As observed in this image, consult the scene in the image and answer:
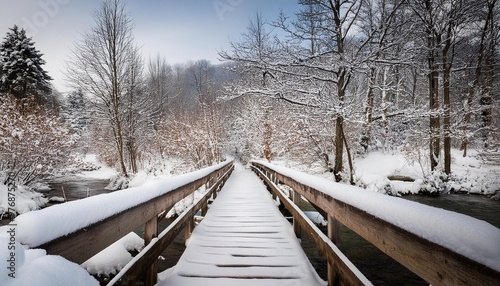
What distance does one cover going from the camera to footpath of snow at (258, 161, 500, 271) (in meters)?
0.85

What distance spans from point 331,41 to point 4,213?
1344cm

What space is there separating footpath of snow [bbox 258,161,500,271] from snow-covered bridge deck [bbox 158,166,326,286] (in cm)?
146

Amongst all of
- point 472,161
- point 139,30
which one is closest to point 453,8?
point 472,161

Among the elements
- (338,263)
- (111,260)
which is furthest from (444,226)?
(111,260)

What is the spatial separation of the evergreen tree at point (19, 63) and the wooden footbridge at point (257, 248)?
21204 millimetres

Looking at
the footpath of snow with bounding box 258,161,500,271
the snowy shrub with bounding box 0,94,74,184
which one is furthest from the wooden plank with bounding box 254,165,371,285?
the snowy shrub with bounding box 0,94,74,184

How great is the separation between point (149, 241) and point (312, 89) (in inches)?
325

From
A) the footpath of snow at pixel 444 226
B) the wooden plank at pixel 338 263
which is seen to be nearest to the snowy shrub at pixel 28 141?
the wooden plank at pixel 338 263

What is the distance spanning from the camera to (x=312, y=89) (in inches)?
366

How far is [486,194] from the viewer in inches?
469

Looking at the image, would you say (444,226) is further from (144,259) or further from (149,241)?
(149,241)

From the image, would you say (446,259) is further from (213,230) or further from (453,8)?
(453,8)

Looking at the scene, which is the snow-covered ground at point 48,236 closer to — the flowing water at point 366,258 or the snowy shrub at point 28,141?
the flowing water at point 366,258

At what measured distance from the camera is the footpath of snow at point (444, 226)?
0.85 m
